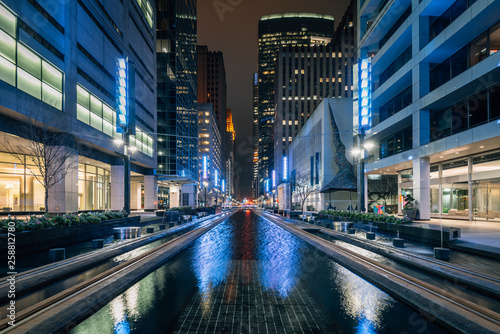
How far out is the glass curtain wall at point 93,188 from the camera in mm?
35656

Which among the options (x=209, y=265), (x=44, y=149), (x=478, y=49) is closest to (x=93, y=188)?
(x=44, y=149)

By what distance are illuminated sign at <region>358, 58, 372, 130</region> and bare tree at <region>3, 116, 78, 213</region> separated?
25312 mm

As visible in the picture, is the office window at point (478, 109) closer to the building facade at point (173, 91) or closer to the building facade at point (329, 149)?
the building facade at point (329, 149)

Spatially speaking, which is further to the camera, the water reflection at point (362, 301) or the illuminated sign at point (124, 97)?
the illuminated sign at point (124, 97)

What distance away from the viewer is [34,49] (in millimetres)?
22031

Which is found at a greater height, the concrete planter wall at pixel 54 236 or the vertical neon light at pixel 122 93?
the vertical neon light at pixel 122 93

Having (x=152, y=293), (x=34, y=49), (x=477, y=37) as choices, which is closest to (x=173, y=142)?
(x=34, y=49)

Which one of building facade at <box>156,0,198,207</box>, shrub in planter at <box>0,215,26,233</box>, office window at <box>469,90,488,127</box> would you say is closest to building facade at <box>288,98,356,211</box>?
office window at <box>469,90,488,127</box>

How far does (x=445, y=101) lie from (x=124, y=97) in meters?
29.3

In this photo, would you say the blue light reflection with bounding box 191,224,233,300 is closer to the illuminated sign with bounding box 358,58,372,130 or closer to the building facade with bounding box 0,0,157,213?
the building facade with bounding box 0,0,157,213

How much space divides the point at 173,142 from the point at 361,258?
191ft

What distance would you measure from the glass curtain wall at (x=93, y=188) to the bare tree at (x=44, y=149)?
715 centimetres

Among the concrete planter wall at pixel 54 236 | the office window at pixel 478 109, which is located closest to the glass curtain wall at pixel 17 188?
the concrete planter wall at pixel 54 236

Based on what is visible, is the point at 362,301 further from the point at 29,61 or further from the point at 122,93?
the point at 122,93
